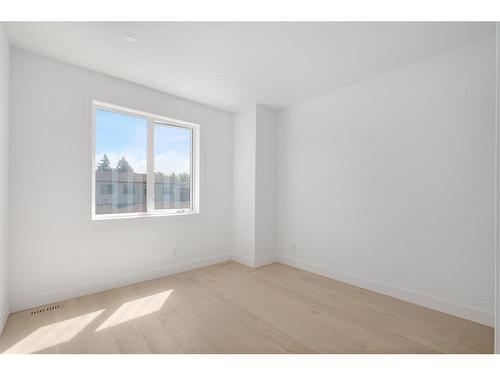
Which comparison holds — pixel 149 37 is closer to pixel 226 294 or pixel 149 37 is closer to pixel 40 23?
pixel 40 23

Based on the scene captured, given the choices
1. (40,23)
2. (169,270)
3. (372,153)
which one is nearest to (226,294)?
(169,270)

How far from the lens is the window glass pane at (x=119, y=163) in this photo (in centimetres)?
298

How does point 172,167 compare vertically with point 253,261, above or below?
above

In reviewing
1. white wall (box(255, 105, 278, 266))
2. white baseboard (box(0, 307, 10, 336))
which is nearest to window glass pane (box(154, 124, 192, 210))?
white wall (box(255, 105, 278, 266))

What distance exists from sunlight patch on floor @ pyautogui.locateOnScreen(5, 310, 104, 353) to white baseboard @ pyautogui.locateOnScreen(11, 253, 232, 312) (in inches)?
21.4

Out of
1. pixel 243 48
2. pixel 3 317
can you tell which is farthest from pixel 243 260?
pixel 243 48

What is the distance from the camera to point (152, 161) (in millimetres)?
3434

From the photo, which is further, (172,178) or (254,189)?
(254,189)

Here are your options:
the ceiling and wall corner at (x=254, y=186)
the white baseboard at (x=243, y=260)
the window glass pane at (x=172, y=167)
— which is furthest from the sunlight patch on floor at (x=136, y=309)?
the ceiling and wall corner at (x=254, y=186)

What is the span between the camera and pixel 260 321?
2.19m

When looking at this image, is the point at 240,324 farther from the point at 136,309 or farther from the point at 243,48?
the point at 243,48

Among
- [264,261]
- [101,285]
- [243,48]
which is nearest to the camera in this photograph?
[243,48]

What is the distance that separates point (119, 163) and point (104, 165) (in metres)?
0.18

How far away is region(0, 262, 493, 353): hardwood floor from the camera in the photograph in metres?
1.81
